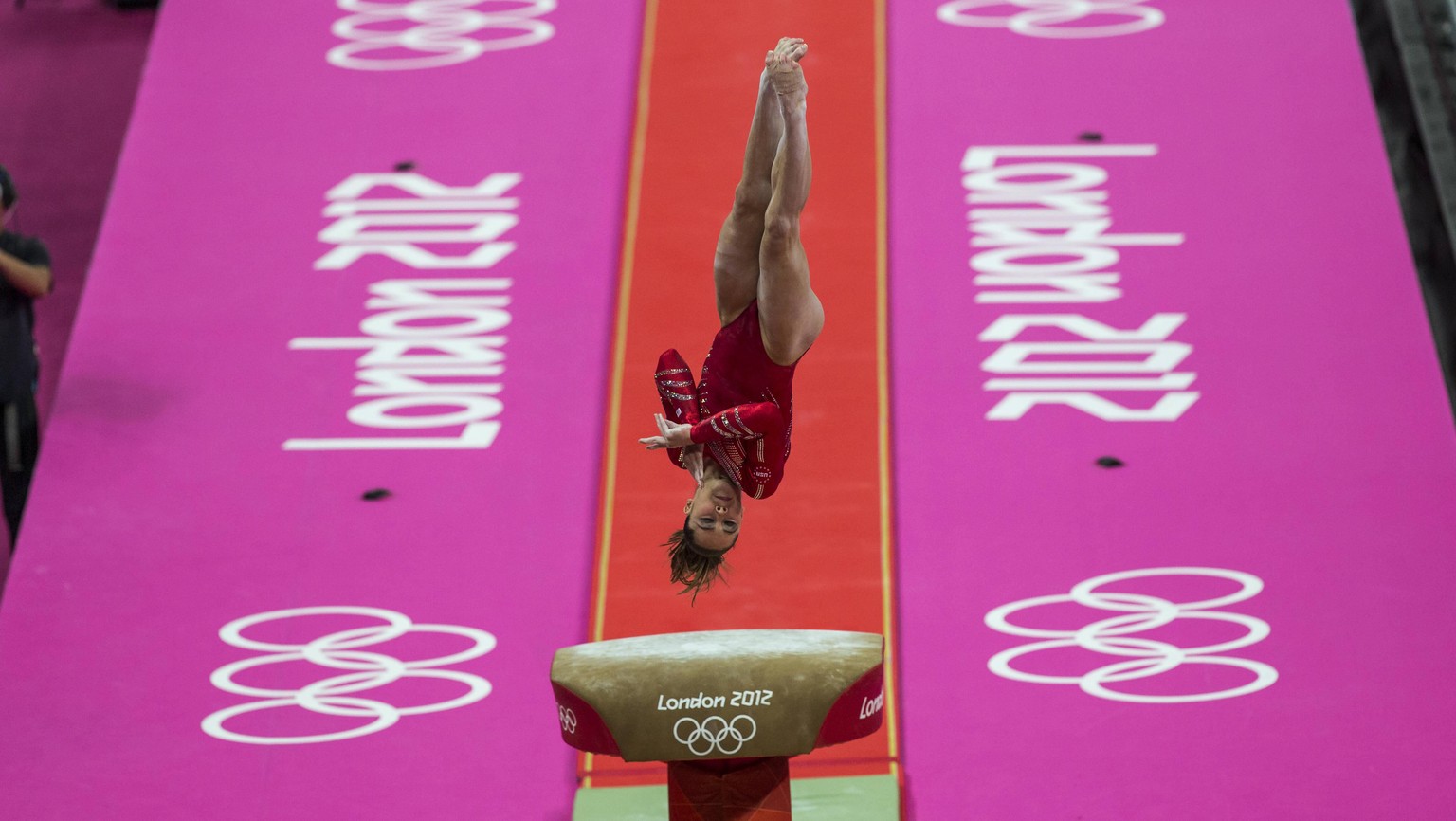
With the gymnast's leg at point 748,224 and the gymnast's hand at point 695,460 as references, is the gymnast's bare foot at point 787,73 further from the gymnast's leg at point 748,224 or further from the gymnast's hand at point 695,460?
the gymnast's hand at point 695,460

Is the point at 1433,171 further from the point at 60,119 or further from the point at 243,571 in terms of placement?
the point at 60,119

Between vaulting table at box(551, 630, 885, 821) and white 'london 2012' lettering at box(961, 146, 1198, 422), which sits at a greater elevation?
white 'london 2012' lettering at box(961, 146, 1198, 422)

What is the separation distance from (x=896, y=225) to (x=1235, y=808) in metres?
2.67

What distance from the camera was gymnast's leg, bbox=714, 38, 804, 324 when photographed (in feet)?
13.9

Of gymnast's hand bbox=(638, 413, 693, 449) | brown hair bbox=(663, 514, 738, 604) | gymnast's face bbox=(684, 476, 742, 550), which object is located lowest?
brown hair bbox=(663, 514, 738, 604)

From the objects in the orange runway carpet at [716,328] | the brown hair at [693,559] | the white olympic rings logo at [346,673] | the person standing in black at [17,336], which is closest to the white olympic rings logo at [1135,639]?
the orange runway carpet at [716,328]

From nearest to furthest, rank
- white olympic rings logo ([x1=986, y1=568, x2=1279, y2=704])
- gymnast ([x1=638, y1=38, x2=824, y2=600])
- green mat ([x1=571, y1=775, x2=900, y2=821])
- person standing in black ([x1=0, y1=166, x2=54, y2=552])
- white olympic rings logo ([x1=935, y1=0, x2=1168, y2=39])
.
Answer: gymnast ([x1=638, y1=38, x2=824, y2=600])
green mat ([x1=571, y1=775, x2=900, y2=821])
white olympic rings logo ([x1=986, y1=568, x2=1279, y2=704])
person standing in black ([x1=0, y1=166, x2=54, y2=552])
white olympic rings logo ([x1=935, y1=0, x2=1168, y2=39])

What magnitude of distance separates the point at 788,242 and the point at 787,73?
435mm

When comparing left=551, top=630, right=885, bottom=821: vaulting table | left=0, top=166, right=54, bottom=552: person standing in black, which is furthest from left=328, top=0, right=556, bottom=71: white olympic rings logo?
left=551, top=630, right=885, bottom=821: vaulting table

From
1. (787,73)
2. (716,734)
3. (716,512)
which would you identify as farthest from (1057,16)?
(716,734)

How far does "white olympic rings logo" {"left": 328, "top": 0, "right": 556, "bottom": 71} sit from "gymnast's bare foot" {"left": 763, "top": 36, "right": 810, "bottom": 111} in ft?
12.9

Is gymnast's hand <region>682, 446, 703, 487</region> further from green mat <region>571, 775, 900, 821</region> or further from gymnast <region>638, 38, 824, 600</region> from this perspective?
green mat <region>571, 775, 900, 821</region>

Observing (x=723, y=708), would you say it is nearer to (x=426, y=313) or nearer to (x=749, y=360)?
(x=749, y=360)

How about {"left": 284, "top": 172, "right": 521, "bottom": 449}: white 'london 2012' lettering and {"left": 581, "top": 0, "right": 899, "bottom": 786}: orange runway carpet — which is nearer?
{"left": 581, "top": 0, "right": 899, "bottom": 786}: orange runway carpet
